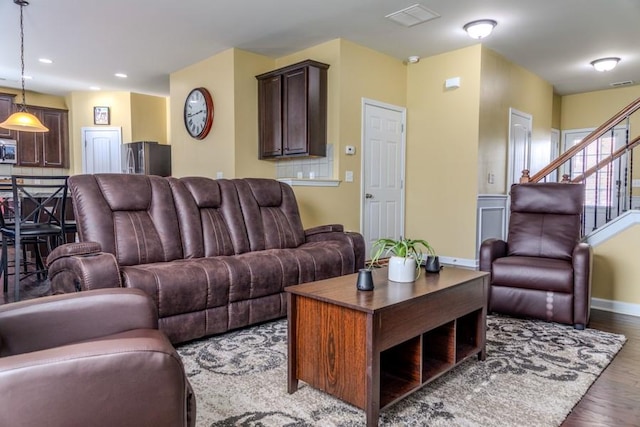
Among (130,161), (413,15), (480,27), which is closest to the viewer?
(413,15)

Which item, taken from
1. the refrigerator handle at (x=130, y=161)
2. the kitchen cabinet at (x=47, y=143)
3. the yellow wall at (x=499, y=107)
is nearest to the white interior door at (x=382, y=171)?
the yellow wall at (x=499, y=107)

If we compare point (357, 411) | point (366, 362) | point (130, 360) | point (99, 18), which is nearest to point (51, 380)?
point (130, 360)

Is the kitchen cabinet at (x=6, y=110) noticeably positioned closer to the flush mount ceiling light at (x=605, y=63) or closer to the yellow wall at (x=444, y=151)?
the yellow wall at (x=444, y=151)

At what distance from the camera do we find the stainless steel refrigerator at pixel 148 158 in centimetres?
684

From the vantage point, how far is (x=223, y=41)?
5.04 meters

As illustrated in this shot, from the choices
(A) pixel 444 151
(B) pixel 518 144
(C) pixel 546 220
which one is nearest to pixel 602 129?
(C) pixel 546 220

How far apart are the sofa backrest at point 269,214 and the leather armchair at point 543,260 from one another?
1630 millimetres

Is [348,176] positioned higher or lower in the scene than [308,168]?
lower

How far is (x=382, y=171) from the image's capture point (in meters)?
5.52

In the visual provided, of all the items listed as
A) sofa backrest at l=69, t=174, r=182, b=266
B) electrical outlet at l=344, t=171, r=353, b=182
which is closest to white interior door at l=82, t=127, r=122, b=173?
electrical outlet at l=344, t=171, r=353, b=182

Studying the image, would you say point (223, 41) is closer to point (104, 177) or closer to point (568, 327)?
point (104, 177)

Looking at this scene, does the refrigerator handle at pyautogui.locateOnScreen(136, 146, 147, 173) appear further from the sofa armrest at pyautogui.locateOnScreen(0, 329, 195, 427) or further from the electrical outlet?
the sofa armrest at pyautogui.locateOnScreen(0, 329, 195, 427)

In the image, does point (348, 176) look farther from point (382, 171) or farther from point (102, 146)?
point (102, 146)

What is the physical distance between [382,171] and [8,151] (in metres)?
6.59
